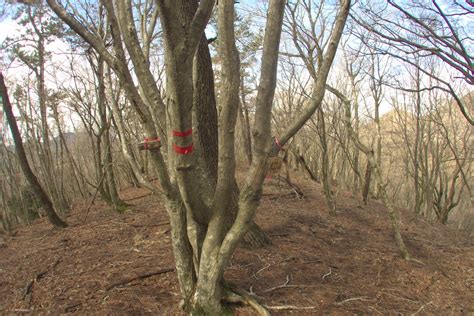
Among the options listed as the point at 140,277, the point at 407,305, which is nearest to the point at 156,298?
the point at 140,277

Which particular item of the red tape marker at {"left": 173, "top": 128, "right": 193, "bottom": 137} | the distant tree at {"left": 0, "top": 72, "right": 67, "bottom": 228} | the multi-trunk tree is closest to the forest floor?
the multi-trunk tree

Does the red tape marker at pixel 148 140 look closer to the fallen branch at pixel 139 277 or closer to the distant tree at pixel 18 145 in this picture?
the fallen branch at pixel 139 277

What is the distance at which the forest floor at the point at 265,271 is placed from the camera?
3.23 m

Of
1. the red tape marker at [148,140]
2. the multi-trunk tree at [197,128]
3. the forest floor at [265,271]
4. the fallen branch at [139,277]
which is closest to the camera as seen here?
the multi-trunk tree at [197,128]

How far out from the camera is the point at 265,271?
374cm

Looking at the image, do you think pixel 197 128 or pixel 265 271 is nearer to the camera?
pixel 197 128

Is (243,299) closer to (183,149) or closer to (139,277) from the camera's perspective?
(139,277)

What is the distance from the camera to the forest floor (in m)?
3.23

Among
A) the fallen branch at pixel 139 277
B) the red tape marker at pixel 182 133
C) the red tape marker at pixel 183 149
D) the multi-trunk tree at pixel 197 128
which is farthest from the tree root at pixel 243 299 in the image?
the red tape marker at pixel 182 133

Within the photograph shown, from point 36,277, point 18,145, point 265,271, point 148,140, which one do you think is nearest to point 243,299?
point 265,271

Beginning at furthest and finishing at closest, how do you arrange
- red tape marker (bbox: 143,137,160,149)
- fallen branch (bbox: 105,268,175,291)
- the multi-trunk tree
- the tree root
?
1. fallen branch (bbox: 105,268,175,291)
2. the tree root
3. red tape marker (bbox: 143,137,160,149)
4. the multi-trunk tree

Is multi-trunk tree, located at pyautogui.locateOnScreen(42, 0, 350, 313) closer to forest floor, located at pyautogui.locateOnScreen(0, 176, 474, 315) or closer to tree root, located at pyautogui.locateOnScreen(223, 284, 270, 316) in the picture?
tree root, located at pyautogui.locateOnScreen(223, 284, 270, 316)

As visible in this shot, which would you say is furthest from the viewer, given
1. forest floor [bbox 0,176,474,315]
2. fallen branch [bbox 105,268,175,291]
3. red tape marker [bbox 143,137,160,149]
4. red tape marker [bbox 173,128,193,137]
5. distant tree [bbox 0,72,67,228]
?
distant tree [bbox 0,72,67,228]

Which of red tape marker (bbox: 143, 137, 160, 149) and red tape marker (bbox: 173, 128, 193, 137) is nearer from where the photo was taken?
red tape marker (bbox: 173, 128, 193, 137)
